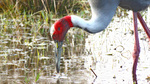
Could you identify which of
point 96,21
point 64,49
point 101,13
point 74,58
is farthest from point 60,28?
point 64,49

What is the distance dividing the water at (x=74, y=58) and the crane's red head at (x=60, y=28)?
1.81 ft

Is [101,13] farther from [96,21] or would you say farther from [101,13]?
[96,21]

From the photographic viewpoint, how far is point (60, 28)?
17.4 ft

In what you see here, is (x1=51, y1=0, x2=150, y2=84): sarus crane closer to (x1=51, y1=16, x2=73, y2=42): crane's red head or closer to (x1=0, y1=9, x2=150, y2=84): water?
(x1=51, y1=16, x2=73, y2=42): crane's red head

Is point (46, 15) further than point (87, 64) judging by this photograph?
Yes

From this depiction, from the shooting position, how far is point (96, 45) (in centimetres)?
704

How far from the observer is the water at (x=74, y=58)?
5.35m

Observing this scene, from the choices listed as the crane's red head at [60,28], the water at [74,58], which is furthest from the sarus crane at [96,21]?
the water at [74,58]

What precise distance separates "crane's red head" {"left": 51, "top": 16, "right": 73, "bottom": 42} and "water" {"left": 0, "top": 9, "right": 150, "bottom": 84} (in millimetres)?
553

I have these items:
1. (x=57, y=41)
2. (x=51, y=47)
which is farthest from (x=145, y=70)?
(x=51, y=47)

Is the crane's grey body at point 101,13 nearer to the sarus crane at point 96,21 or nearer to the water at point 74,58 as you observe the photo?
the sarus crane at point 96,21

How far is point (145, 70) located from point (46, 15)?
335cm

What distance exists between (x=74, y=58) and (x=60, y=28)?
1.09 metres

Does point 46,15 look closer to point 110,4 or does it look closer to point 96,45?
point 96,45
